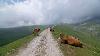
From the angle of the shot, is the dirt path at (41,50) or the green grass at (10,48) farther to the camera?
the green grass at (10,48)

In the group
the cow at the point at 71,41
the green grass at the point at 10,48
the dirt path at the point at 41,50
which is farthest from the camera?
the cow at the point at 71,41

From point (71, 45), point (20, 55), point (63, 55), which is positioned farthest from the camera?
point (71, 45)

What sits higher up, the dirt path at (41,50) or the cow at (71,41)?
the cow at (71,41)

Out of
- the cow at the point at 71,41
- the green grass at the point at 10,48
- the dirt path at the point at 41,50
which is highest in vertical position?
the cow at the point at 71,41

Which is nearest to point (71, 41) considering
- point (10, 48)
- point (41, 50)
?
point (41, 50)

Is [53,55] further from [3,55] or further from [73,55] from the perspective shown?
[3,55]

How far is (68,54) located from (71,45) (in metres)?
9.40

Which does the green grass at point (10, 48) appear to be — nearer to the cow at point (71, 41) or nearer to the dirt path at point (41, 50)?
the dirt path at point (41, 50)

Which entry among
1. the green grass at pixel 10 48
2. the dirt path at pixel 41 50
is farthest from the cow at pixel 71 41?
the green grass at pixel 10 48

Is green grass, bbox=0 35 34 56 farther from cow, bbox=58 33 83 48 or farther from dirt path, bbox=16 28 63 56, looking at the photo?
cow, bbox=58 33 83 48

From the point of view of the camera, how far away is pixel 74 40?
137 ft

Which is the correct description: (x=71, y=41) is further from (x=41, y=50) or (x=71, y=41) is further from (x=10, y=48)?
(x=10, y=48)

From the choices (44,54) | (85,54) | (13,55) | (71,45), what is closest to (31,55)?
(44,54)

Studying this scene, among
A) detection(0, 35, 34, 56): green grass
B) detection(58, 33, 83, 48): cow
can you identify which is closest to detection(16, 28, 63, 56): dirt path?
detection(58, 33, 83, 48): cow
